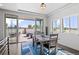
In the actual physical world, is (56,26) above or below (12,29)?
above

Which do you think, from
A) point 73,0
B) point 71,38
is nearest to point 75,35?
point 71,38

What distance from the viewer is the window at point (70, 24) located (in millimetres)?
3426

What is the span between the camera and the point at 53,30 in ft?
13.5

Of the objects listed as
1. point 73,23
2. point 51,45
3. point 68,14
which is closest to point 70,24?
point 73,23

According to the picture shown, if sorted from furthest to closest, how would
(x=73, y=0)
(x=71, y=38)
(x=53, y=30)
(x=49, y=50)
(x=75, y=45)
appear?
(x=53, y=30)
(x=71, y=38)
(x=75, y=45)
(x=49, y=50)
(x=73, y=0)

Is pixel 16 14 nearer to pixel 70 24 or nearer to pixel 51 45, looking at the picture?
pixel 51 45

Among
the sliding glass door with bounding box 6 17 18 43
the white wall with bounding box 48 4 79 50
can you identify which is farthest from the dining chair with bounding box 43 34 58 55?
the sliding glass door with bounding box 6 17 18 43

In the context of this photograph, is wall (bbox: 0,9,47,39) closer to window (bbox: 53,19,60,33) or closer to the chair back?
window (bbox: 53,19,60,33)

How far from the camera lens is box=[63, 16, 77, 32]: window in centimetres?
343

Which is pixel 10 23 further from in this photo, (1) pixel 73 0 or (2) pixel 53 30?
(1) pixel 73 0

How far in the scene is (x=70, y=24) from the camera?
3.62 meters

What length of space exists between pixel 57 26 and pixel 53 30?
259mm

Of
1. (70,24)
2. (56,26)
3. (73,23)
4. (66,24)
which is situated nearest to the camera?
(73,23)

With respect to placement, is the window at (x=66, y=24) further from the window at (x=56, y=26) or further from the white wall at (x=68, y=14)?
the window at (x=56, y=26)
